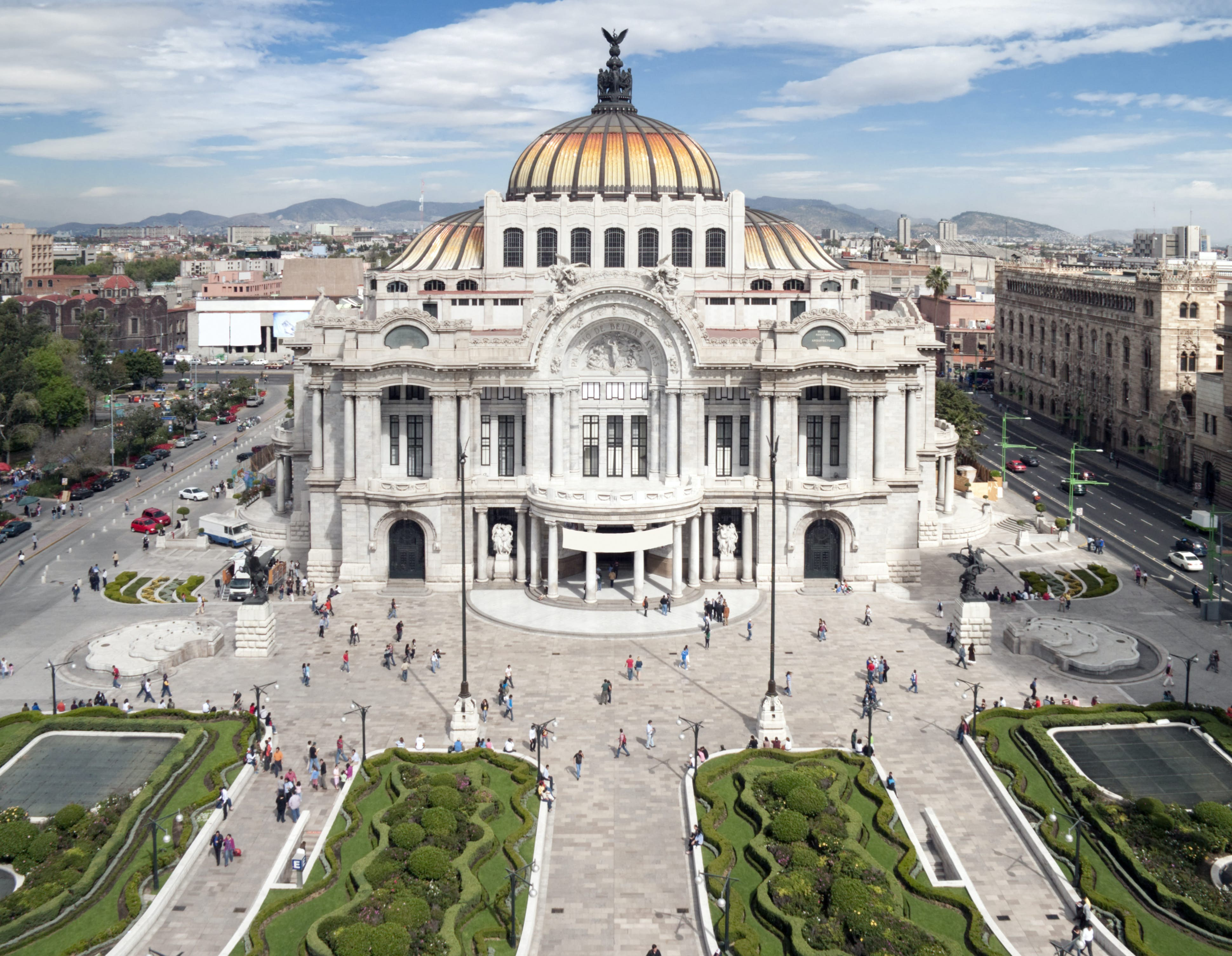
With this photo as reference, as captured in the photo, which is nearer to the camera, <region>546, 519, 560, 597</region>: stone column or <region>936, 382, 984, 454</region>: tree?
<region>546, 519, 560, 597</region>: stone column

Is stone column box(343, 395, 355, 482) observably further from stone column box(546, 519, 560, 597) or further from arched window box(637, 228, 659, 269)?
arched window box(637, 228, 659, 269)

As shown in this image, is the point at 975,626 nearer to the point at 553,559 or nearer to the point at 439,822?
the point at 553,559

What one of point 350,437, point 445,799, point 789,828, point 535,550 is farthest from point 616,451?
point 789,828

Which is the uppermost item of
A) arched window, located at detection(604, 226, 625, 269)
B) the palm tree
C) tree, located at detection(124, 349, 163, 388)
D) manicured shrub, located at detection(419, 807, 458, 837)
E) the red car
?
the palm tree

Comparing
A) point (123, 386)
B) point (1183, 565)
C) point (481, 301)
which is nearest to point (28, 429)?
point (123, 386)

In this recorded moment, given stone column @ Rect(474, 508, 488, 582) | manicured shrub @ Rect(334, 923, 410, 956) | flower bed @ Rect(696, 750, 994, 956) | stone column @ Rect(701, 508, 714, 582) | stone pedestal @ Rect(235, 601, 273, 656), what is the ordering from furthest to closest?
stone column @ Rect(474, 508, 488, 582) → stone column @ Rect(701, 508, 714, 582) → stone pedestal @ Rect(235, 601, 273, 656) → flower bed @ Rect(696, 750, 994, 956) → manicured shrub @ Rect(334, 923, 410, 956)

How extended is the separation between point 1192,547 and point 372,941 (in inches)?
2923

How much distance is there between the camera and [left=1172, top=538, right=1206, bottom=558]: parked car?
9231 centimetres

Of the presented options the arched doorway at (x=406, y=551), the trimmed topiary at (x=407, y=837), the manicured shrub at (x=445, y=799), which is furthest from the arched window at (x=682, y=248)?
the trimmed topiary at (x=407, y=837)

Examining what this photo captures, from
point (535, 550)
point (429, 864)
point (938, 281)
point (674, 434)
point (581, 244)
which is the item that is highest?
point (938, 281)

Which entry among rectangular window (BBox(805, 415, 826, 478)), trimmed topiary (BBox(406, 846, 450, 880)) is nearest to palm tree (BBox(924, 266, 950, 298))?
rectangular window (BBox(805, 415, 826, 478))

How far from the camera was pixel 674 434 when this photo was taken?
84.8m

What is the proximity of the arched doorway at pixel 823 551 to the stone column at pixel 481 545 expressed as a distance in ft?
71.1

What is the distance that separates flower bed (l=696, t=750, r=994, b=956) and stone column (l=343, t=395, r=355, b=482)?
38.8 meters
